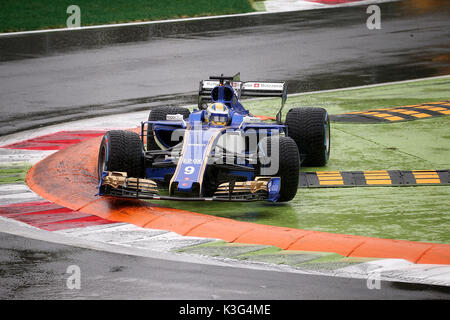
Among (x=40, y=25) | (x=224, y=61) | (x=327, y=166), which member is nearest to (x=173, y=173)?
(x=327, y=166)

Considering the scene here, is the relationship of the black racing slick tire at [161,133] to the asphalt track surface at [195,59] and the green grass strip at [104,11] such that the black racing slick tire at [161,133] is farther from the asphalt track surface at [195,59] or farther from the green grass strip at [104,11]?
the green grass strip at [104,11]

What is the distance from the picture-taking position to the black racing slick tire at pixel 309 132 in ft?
41.2

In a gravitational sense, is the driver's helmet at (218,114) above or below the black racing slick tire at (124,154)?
above

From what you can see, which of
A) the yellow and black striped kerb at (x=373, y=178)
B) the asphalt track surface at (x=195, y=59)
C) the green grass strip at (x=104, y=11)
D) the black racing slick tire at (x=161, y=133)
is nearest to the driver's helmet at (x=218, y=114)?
the black racing slick tire at (x=161, y=133)

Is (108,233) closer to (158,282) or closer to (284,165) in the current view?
(158,282)

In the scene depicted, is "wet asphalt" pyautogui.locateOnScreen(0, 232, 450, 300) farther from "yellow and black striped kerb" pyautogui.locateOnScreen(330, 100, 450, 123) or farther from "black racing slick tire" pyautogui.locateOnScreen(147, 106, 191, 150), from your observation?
"yellow and black striped kerb" pyautogui.locateOnScreen(330, 100, 450, 123)

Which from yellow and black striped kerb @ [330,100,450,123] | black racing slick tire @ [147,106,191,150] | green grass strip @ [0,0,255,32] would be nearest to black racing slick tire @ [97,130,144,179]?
black racing slick tire @ [147,106,191,150]

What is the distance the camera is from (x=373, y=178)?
1204 centimetres

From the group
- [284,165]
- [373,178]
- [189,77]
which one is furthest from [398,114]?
[284,165]

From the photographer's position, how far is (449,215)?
33.6 feet

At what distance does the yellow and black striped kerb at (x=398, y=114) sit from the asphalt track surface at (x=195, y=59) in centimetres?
298

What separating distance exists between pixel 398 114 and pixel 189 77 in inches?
237

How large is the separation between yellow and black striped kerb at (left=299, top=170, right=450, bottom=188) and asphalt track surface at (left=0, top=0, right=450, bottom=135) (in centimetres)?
617
